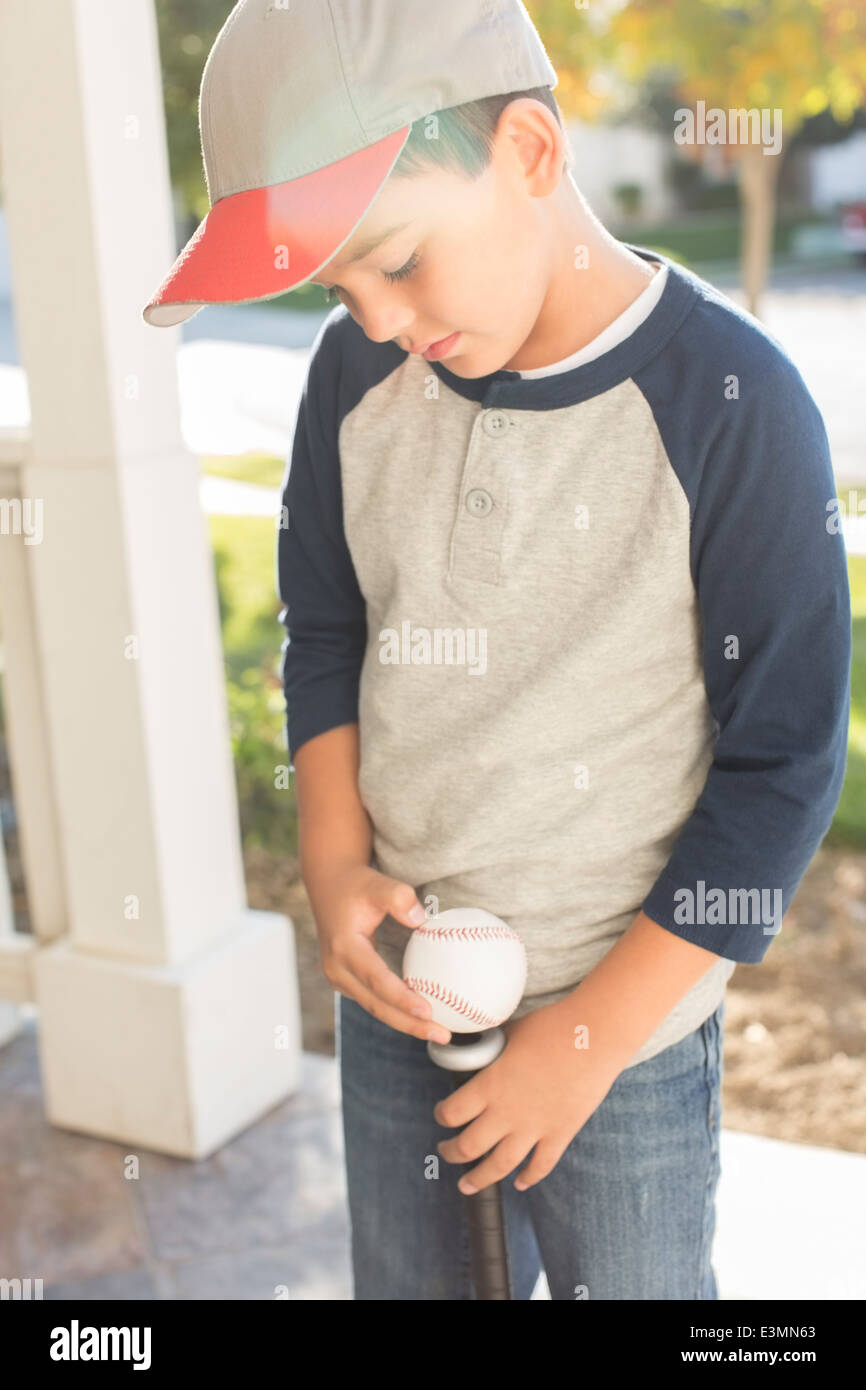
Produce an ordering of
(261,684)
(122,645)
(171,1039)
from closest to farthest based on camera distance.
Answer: (122,645) < (171,1039) < (261,684)

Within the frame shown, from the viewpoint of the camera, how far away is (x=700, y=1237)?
136cm

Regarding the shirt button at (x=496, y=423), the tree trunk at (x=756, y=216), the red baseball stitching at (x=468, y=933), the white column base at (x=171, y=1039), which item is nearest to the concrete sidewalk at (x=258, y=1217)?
the white column base at (x=171, y=1039)

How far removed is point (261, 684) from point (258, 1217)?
240 centimetres

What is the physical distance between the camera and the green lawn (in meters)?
4.07

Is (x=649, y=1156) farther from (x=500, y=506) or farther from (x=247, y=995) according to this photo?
(x=247, y=995)

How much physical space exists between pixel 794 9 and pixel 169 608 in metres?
3.94

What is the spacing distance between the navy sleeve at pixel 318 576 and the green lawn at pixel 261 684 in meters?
2.46

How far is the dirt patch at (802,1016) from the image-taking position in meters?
2.80

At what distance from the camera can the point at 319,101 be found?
1.02 m

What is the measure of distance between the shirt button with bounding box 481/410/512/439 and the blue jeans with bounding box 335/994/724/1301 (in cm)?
61

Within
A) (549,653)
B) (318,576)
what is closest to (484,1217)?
(549,653)

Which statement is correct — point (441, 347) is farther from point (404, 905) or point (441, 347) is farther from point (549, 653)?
point (404, 905)

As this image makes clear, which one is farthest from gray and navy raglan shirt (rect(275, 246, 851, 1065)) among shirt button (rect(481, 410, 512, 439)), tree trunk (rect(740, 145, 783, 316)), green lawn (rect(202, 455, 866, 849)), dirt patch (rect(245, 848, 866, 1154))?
tree trunk (rect(740, 145, 783, 316))

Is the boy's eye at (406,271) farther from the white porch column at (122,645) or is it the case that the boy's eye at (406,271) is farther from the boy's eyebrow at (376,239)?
the white porch column at (122,645)
